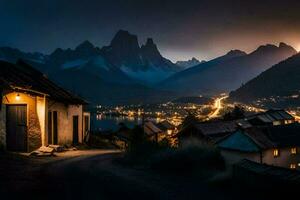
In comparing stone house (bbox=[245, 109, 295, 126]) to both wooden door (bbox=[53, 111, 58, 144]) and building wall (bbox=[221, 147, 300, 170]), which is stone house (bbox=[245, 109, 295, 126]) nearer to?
building wall (bbox=[221, 147, 300, 170])

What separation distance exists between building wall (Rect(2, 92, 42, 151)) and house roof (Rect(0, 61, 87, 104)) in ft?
2.05

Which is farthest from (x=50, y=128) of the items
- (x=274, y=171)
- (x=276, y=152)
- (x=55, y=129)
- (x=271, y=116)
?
(x=271, y=116)

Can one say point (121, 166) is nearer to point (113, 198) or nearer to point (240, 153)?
point (113, 198)

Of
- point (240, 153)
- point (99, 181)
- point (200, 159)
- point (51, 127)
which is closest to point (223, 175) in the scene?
point (200, 159)

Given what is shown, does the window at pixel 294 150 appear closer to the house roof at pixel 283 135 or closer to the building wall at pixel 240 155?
the house roof at pixel 283 135

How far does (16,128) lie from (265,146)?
1128 inches

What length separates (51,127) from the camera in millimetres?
29766

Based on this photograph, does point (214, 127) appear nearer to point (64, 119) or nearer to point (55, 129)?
point (64, 119)

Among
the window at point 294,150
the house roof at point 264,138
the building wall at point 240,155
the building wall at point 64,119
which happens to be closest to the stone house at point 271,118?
the house roof at point 264,138

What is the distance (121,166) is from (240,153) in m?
25.6

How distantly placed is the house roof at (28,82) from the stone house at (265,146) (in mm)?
17710

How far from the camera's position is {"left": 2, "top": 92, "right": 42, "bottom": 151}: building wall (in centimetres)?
2564

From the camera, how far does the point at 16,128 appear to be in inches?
1024

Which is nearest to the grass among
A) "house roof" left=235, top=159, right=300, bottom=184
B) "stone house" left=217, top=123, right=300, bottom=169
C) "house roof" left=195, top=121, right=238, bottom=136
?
"house roof" left=235, top=159, right=300, bottom=184
